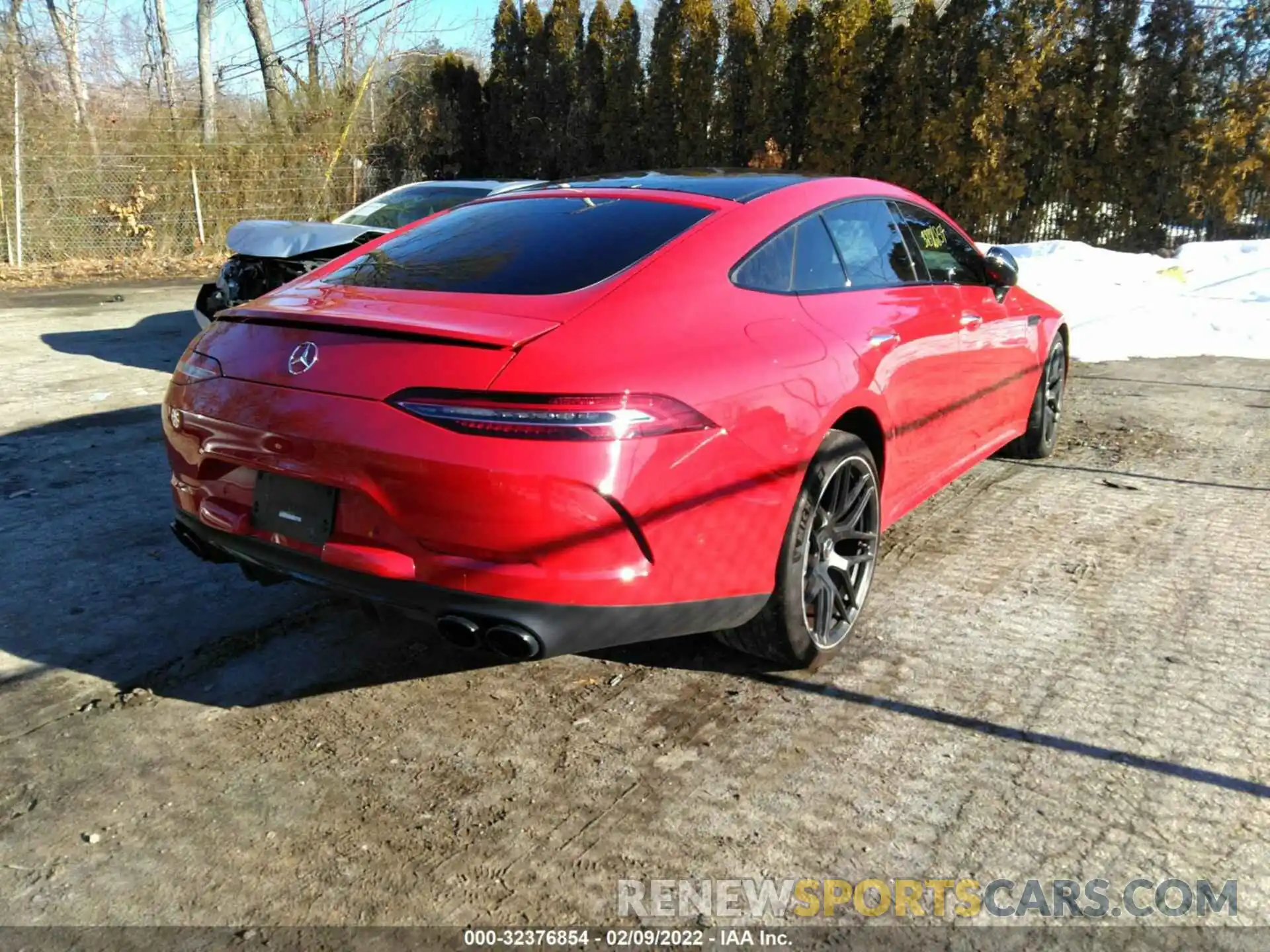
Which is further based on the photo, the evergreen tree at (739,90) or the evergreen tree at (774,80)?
the evergreen tree at (739,90)

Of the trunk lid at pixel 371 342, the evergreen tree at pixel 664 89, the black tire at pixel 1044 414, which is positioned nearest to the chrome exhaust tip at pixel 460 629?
the trunk lid at pixel 371 342

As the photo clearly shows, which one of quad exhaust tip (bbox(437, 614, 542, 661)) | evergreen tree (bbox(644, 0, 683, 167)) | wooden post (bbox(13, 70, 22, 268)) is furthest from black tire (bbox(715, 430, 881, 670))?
wooden post (bbox(13, 70, 22, 268))

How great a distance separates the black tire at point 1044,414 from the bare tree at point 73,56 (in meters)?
15.3

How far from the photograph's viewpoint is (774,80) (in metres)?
16.9

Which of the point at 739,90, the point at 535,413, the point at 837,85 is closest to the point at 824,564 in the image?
the point at 535,413

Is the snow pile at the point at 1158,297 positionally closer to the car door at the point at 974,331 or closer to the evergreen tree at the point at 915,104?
the evergreen tree at the point at 915,104

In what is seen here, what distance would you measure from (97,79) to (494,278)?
21794 millimetres

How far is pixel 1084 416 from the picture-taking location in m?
7.09

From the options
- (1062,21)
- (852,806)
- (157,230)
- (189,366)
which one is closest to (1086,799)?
(852,806)

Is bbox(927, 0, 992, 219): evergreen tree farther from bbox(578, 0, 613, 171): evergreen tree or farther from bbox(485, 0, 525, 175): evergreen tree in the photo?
bbox(485, 0, 525, 175): evergreen tree

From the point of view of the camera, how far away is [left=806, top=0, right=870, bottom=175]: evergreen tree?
1566 cm

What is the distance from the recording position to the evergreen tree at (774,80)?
1667 cm

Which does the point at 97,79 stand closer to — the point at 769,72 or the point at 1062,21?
the point at 769,72

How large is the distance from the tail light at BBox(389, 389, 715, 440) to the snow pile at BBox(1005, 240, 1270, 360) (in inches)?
307
